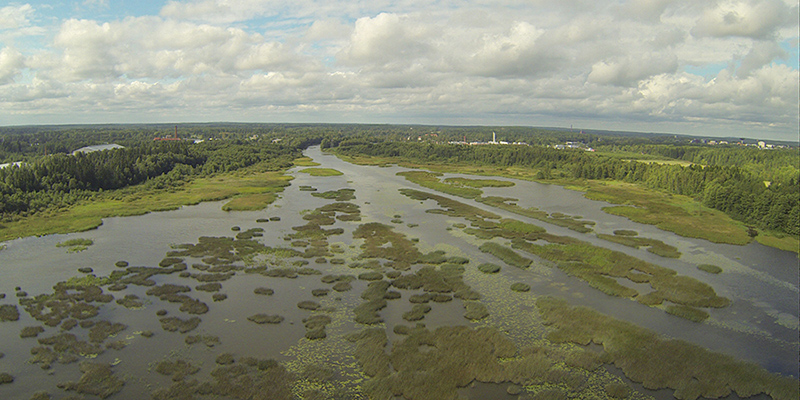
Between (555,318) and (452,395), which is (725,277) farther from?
(452,395)

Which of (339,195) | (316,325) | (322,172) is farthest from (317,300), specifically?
(322,172)

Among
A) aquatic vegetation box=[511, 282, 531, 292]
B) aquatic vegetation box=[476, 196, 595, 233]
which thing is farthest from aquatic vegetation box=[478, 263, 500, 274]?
aquatic vegetation box=[476, 196, 595, 233]

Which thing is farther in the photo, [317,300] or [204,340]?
[317,300]

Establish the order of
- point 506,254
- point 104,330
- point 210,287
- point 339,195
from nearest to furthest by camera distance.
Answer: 1. point 104,330
2. point 210,287
3. point 506,254
4. point 339,195

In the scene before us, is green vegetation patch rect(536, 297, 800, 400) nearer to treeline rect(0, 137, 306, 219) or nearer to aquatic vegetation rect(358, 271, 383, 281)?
aquatic vegetation rect(358, 271, 383, 281)

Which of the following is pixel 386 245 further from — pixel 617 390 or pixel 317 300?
pixel 617 390

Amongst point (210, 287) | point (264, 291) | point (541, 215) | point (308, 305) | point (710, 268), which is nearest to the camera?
point (308, 305)
